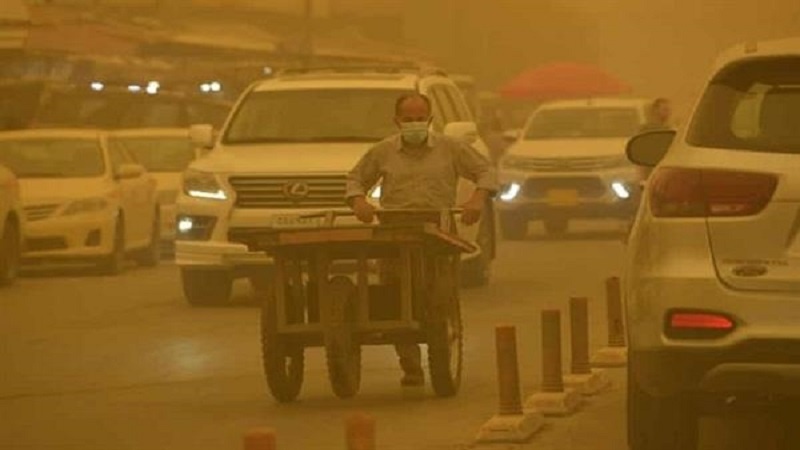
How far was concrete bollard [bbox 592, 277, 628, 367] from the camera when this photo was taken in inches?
698

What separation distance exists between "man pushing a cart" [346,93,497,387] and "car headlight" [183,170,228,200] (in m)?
6.63

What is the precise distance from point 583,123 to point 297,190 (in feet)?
47.2

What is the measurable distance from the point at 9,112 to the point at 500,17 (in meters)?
54.1

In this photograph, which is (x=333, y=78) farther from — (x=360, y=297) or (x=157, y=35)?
(x=157, y=35)

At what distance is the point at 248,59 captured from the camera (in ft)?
166

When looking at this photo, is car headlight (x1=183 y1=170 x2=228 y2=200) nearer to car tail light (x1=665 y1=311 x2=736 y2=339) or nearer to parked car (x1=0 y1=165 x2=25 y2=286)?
parked car (x1=0 y1=165 x2=25 y2=286)

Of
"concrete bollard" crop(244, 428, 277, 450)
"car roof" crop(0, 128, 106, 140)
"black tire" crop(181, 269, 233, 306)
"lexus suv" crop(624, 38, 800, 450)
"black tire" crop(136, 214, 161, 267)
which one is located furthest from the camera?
"black tire" crop(136, 214, 161, 267)

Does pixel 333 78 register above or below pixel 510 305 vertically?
above

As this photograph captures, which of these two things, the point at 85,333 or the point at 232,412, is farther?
the point at 85,333

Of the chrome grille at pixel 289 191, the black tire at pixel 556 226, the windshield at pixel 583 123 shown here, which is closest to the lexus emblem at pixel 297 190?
the chrome grille at pixel 289 191

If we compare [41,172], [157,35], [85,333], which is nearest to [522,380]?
[85,333]

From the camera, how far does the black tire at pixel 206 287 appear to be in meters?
24.2

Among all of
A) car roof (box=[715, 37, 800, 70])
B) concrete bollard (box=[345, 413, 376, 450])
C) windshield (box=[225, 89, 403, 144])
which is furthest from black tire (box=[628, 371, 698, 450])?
windshield (box=[225, 89, 403, 144])

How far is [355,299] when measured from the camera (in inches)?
614
